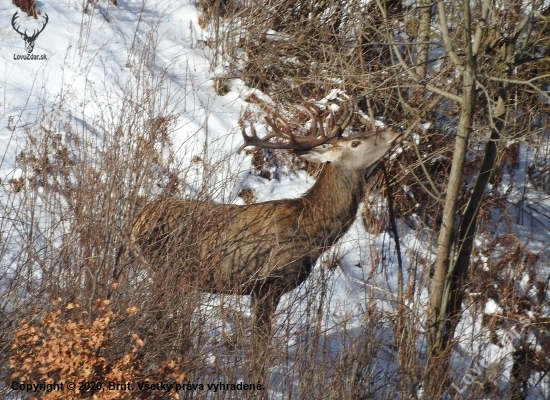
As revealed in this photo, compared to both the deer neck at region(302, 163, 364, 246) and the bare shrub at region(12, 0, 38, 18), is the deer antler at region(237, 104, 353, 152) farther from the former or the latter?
the bare shrub at region(12, 0, 38, 18)

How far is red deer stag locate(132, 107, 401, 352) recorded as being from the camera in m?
5.39

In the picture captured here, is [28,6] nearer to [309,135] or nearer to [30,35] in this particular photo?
[30,35]

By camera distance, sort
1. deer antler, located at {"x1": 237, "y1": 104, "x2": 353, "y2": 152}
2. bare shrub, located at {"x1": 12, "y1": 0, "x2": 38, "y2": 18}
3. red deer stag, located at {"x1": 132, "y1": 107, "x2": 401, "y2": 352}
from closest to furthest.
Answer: red deer stag, located at {"x1": 132, "y1": 107, "x2": 401, "y2": 352}, deer antler, located at {"x1": 237, "y1": 104, "x2": 353, "y2": 152}, bare shrub, located at {"x1": 12, "y1": 0, "x2": 38, "y2": 18}

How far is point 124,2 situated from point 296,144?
5375mm

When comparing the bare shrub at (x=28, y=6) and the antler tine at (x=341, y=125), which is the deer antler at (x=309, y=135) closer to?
the antler tine at (x=341, y=125)

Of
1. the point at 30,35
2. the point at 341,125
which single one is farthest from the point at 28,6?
the point at 341,125

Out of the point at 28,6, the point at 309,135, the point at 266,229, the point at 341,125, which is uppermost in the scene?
the point at 28,6

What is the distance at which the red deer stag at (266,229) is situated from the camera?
17.7ft

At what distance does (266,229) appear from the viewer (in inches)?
252

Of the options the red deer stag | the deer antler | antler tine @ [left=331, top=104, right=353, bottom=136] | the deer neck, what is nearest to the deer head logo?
the deer antler

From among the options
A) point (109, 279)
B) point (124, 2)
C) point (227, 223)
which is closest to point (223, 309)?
point (109, 279)

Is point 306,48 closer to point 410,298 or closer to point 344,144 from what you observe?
point 344,144

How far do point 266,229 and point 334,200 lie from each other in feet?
2.64

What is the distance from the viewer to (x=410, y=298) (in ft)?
19.0
